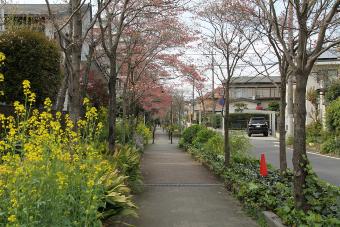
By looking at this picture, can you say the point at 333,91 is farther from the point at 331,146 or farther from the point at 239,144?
the point at 239,144

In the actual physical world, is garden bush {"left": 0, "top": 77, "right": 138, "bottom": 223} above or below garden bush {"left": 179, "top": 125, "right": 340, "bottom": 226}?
above

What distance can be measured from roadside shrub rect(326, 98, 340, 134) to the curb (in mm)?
17880

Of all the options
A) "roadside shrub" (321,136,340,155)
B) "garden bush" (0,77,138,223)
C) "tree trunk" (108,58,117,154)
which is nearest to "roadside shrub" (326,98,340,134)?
"roadside shrub" (321,136,340,155)

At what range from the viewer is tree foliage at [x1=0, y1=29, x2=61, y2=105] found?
13258 millimetres

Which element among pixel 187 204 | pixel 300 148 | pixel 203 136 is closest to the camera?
A: pixel 300 148

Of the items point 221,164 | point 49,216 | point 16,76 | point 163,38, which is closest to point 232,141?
point 221,164

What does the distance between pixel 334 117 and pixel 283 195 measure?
18.0 meters

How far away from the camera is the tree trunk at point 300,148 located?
19.0ft

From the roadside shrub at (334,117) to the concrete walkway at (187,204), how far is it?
40.7ft

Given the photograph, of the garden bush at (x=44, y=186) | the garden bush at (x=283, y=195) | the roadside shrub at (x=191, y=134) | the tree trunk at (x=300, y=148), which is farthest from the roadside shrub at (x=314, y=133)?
the garden bush at (x=44, y=186)

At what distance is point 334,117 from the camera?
933 inches

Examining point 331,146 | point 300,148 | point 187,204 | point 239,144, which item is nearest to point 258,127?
point 331,146

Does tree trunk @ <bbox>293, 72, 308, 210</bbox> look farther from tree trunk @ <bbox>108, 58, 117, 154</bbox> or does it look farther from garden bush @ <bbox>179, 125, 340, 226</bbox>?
tree trunk @ <bbox>108, 58, 117, 154</bbox>

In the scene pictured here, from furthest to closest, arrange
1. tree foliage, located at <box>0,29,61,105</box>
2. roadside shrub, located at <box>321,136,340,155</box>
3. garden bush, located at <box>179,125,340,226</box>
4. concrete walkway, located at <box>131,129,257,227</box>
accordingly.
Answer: roadside shrub, located at <box>321,136,340,155</box> → tree foliage, located at <box>0,29,61,105</box> → concrete walkway, located at <box>131,129,257,227</box> → garden bush, located at <box>179,125,340,226</box>
